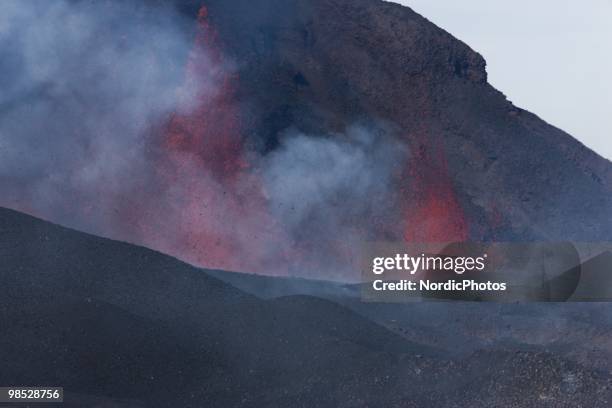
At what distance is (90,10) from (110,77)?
3.54m

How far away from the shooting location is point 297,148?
4725cm

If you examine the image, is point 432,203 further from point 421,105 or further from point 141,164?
point 141,164

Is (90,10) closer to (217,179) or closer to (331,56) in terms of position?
(217,179)

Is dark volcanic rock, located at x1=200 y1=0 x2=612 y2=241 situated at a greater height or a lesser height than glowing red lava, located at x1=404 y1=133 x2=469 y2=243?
greater

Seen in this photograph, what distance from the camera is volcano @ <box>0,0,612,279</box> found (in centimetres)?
4319

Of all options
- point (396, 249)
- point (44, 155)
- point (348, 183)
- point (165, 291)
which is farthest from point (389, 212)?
point (165, 291)

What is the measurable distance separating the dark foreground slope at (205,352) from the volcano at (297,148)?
15946 millimetres

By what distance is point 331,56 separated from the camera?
53375 millimetres

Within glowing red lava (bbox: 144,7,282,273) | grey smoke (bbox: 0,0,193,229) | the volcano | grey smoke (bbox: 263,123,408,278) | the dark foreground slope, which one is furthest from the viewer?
grey smoke (bbox: 263,123,408,278)

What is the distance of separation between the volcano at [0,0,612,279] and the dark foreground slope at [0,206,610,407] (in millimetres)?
15946

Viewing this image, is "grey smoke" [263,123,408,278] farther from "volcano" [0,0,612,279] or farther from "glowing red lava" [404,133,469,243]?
"glowing red lava" [404,133,469,243]

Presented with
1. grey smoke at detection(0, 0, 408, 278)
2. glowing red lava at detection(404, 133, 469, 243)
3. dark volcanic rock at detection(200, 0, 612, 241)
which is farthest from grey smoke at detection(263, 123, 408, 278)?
dark volcanic rock at detection(200, 0, 612, 241)

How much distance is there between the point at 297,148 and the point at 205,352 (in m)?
24.8

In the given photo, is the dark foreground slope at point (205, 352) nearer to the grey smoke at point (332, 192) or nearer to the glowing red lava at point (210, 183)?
the glowing red lava at point (210, 183)
